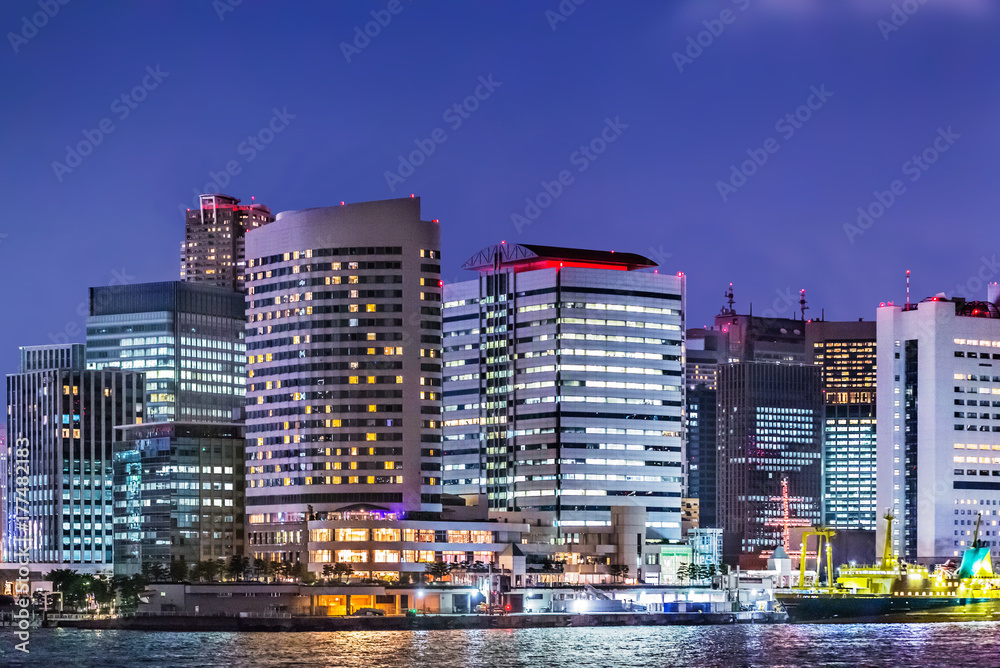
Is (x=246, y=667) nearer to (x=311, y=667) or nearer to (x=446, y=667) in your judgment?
(x=311, y=667)

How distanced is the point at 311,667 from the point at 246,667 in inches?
280

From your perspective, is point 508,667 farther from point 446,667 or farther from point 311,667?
point 311,667

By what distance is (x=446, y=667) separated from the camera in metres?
198

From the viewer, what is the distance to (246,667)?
7815 inches

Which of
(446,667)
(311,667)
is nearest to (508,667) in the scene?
(446,667)

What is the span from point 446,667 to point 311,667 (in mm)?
14480

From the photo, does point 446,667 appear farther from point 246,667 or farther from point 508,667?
point 246,667

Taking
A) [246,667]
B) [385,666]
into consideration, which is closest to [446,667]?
[385,666]

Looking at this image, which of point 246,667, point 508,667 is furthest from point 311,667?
point 508,667

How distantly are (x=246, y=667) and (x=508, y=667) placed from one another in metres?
28.2

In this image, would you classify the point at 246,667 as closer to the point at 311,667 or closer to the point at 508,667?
the point at 311,667

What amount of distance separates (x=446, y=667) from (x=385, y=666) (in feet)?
21.8

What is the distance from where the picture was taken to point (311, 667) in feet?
649

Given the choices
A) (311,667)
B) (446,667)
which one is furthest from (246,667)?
(446,667)
